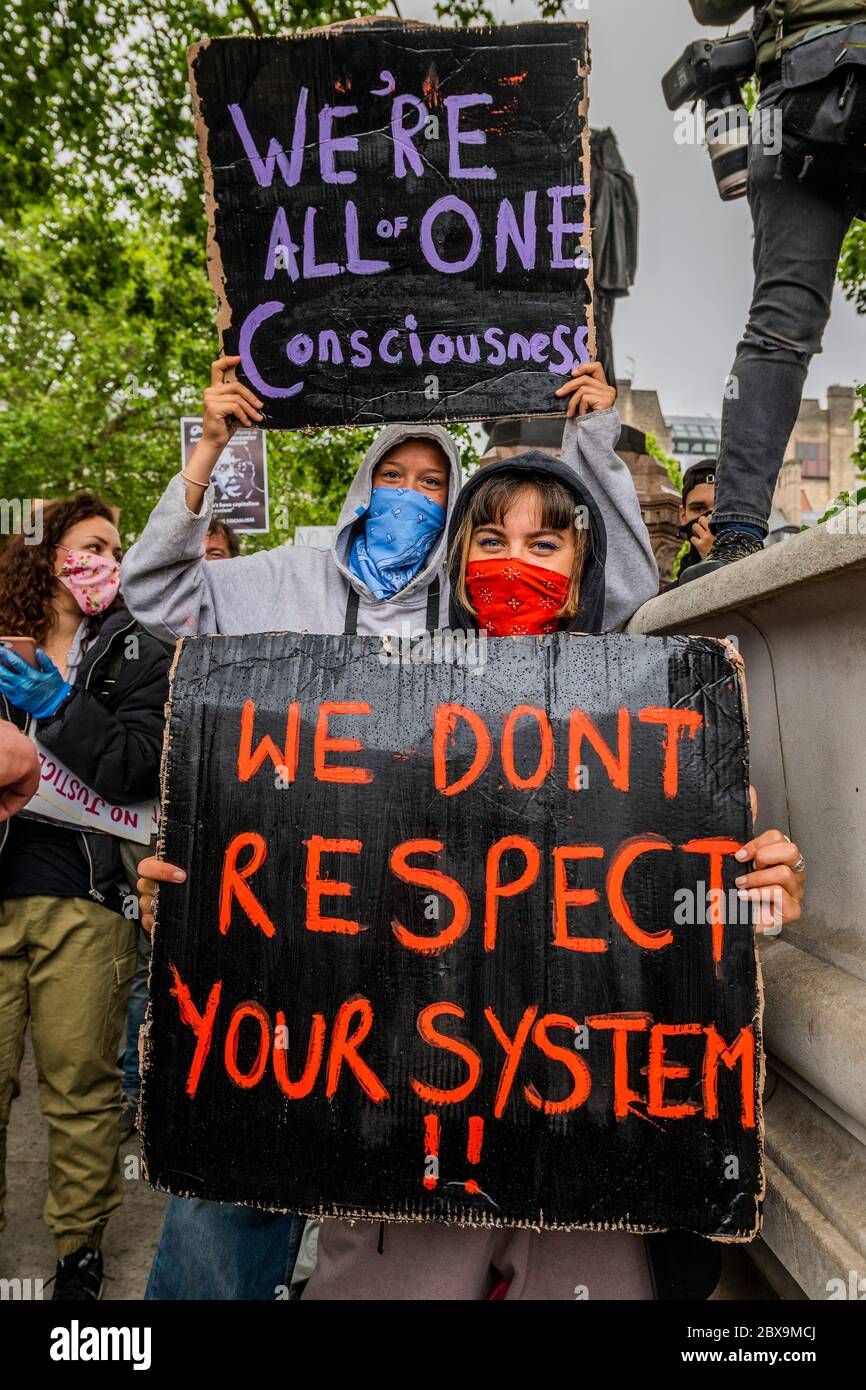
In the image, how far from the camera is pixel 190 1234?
171 cm

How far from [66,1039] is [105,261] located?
7.10m

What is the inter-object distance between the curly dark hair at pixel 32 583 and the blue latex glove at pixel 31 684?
407 millimetres

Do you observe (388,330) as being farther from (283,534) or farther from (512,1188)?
(283,534)

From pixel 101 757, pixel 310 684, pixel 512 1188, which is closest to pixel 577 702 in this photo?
pixel 310 684

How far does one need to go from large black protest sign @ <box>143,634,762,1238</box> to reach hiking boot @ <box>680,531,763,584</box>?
801mm

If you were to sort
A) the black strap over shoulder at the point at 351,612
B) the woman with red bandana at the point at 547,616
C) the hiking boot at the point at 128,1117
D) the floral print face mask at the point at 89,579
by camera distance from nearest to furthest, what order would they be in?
1. the woman with red bandana at the point at 547,616
2. the black strap over shoulder at the point at 351,612
3. the floral print face mask at the point at 89,579
4. the hiking boot at the point at 128,1117

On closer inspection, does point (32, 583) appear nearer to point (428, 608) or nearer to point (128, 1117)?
point (428, 608)

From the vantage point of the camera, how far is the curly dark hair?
9.04ft

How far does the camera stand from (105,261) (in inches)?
306

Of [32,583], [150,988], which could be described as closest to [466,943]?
[150,988]

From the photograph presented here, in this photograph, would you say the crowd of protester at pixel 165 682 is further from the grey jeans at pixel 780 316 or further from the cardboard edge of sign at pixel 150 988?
the grey jeans at pixel 780 316

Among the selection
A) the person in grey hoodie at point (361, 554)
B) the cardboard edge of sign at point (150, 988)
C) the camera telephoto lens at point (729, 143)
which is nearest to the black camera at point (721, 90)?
the camera telephoto lens at point (729, 143)

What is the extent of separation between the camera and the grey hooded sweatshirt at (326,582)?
6.23 feet

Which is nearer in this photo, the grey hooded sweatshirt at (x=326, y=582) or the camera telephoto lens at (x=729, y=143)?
the grey hooded sweatshirt at (x=326, y=582)
